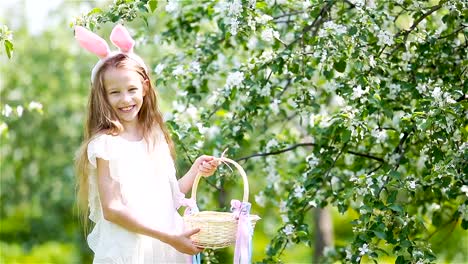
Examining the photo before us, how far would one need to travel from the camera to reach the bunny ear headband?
2836 mm

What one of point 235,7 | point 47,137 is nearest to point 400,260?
point 235,7

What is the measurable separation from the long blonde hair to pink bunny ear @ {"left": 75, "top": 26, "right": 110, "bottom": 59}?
0.17ft

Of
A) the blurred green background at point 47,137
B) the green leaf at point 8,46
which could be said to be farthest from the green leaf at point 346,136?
the blurred green background at point 47,137

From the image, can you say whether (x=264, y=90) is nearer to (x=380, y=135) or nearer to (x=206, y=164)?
(x=380, y=135)

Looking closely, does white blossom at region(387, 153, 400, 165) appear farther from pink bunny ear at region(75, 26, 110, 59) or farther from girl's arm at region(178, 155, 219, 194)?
pink bunny ear at region(75, 26, 110, 59)

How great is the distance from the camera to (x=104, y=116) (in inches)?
110

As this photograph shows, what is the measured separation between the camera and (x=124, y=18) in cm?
317

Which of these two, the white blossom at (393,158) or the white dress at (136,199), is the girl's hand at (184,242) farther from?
the white blossom at (393,158)

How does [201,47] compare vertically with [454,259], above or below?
above

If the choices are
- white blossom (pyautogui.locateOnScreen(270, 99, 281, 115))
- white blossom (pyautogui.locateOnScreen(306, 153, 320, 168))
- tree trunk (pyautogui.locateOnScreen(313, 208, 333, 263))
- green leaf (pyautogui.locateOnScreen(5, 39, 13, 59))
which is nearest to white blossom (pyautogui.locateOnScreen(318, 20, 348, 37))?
white blossom (pyautogui.locateOnScreen(306, 153, 320, 168))

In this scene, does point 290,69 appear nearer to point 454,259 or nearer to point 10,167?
point 454,259

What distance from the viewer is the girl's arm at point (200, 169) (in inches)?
114

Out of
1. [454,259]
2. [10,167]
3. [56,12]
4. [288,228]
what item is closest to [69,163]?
[10,167]

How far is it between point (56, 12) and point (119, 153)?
786 centimetres
